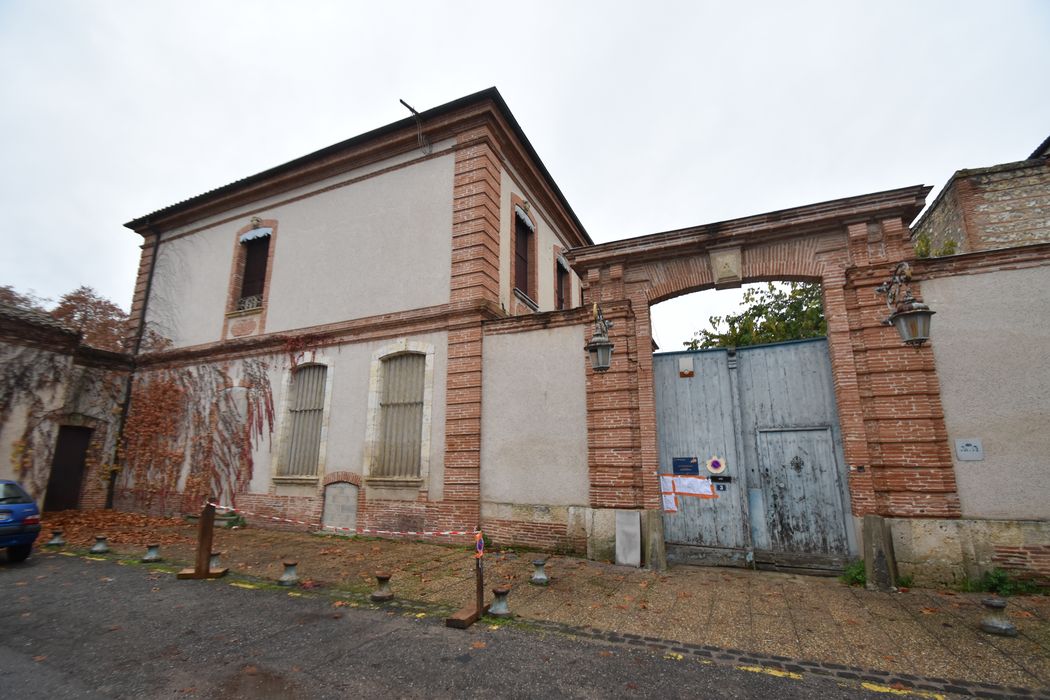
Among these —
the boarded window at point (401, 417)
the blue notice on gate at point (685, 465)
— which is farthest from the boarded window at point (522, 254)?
the blue notice on gate at point (685, 465)

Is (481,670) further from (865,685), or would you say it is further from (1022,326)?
(1022,326)

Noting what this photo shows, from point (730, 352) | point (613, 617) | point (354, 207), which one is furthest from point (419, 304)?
point (613, 617)

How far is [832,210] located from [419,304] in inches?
302

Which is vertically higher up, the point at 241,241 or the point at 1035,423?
the point at 241,241

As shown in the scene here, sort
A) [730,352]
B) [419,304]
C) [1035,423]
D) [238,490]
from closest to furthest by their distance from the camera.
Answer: [1035,423] → [730,352] → [419,304] → [238,490]

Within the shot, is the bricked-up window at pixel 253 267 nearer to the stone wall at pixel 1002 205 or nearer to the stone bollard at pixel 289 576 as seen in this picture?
the stone bollard at pixel 289 576

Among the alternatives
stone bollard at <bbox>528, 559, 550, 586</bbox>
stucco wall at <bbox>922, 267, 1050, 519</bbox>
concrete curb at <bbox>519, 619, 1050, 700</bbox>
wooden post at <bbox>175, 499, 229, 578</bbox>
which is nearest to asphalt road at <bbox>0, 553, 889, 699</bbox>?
concrete curb at <bbox>519, 619, 1050, 700</bbox>

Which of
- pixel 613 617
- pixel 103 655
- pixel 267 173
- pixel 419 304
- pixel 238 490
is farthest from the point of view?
pixel 267 173

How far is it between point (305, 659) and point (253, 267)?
11948mm

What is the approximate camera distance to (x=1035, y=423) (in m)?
6.04

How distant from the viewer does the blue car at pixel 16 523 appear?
296 inches

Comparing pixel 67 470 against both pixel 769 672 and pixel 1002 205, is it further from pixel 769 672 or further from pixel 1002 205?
pixel 1002 205

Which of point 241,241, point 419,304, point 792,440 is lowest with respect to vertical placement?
point 792,440

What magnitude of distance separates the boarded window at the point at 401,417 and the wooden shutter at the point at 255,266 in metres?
5.49
